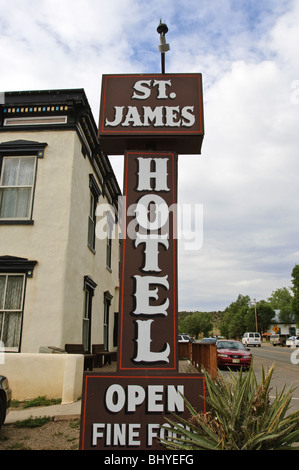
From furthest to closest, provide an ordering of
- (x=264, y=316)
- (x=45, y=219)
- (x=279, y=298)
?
(x=279, y=298), (x=264, y=316), (x=45, y=219)

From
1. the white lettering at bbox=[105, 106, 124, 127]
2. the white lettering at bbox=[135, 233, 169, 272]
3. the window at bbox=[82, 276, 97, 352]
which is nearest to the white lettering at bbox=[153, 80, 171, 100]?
the white lettering at bbox=[105, 106, 124, 127]

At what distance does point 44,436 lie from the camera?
575 centimetres

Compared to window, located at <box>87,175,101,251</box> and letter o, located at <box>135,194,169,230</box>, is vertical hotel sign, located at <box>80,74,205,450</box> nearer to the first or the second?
letter o, located at <box>135,194,169,230</box>

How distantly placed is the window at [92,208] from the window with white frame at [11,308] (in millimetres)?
3482

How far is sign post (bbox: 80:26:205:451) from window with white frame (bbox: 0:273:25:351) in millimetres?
5618

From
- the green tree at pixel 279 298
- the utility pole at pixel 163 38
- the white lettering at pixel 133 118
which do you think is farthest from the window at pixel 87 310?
the green tree at pixel 279 298

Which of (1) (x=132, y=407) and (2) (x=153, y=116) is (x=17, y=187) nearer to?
(2) (x=153, y=116)

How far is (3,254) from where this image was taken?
10.1 meters

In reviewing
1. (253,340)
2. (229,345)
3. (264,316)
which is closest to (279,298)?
(264,316)

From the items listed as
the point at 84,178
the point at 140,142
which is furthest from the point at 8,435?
the point at 84,178

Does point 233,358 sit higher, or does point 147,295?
point 147,295

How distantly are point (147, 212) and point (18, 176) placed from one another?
6967mm
